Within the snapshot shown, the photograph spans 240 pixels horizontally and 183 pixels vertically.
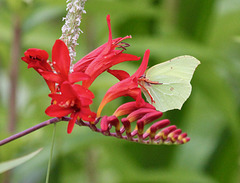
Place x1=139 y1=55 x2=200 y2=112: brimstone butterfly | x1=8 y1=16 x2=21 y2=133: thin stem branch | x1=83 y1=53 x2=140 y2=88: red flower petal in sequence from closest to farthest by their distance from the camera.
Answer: x1=83 y1=53 x2=140 y2=88: red flower petal, x1=139 y1=55 x2=200 y2=112: brimstone butterfly, x1=8 y1=16 x2=21 y2=133: thin stem branch

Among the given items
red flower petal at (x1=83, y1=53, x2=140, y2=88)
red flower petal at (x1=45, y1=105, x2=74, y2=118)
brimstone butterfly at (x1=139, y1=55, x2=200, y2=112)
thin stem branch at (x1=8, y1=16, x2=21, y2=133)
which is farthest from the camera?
thin stem branch at (x1=8, y1=16, x2=21, y2=133)

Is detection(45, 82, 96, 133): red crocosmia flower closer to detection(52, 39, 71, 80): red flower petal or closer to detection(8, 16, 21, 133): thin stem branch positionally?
detection(52, 39, 71, 80): red flower petal

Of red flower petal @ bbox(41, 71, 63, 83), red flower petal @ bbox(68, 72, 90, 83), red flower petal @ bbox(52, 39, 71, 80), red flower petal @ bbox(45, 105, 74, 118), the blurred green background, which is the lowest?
the blurred green background

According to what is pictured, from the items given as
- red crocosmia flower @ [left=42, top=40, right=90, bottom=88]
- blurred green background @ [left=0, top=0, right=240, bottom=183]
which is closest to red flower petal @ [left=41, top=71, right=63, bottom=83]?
red crocosmia flower @ [left=42, top=40, right=90, bottom=88]

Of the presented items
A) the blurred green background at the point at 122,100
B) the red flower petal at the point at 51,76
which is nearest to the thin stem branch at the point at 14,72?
the blurred green background at the point at 122,100

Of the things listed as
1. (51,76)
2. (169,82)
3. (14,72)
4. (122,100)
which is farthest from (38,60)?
(122,100)

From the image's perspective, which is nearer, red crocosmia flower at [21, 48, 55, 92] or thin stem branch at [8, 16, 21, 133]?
red crocosmia flower at [21, 48, 55, 92]

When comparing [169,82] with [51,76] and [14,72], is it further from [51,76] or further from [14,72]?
[14,72]
